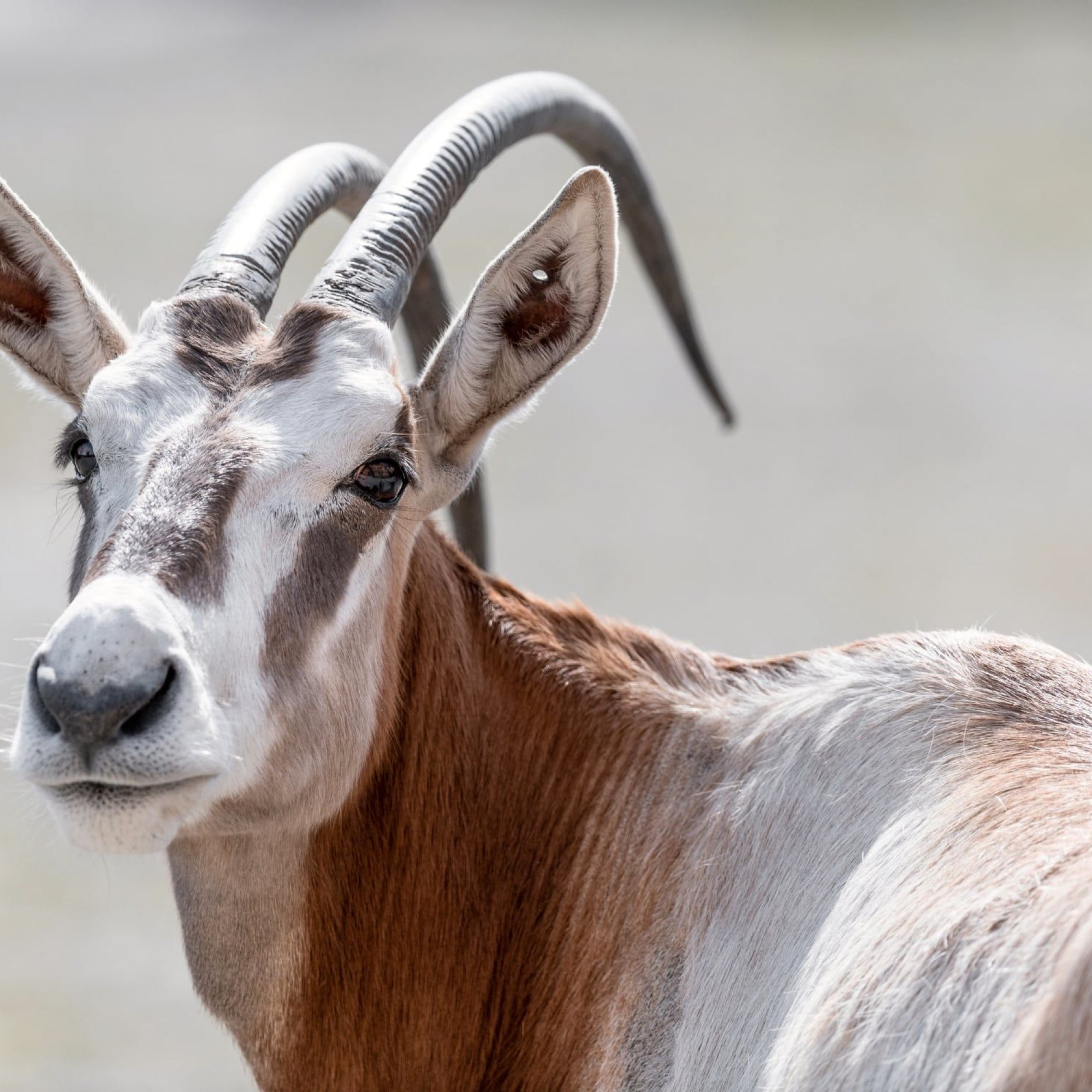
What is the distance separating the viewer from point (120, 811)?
3682mm

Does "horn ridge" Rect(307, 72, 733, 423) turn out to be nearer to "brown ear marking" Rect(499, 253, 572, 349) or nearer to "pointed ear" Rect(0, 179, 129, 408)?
"brown ear marking" Rect(499, 253, 572, 349)

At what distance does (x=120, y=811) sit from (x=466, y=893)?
131cm

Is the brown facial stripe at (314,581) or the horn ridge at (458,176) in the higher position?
the horn ridge at (458,176)

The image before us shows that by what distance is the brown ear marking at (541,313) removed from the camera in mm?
4652

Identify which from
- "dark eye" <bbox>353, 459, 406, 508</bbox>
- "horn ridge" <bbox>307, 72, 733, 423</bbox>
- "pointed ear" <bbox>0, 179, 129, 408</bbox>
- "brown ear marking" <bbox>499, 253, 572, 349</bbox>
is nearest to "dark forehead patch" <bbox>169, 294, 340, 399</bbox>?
"horn ridge" <bbox>307, 72, 733, 423</bbox>

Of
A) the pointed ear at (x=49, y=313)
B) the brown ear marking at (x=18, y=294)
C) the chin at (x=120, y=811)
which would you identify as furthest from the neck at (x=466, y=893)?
the brown ear marking at (x=18, y=294)

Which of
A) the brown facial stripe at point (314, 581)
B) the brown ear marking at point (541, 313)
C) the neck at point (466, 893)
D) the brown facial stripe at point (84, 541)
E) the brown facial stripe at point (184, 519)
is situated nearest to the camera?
the brown facial stripe at point (184, 519)

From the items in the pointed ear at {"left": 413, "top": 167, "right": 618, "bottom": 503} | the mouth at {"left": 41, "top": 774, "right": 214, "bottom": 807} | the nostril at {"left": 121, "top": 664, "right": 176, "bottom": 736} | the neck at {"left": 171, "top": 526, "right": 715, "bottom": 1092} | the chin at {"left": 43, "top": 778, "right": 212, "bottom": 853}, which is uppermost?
the pointed ear at {"left": 413, "top": 167, "right": 618, "bottom": 503}

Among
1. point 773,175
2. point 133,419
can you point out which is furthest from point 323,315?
point 773,175

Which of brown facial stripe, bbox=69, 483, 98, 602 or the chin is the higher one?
brown facial stripe, bbox=69, 483, 98, 602

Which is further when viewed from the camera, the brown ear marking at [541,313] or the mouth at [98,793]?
the brown ear marking at [541,313]

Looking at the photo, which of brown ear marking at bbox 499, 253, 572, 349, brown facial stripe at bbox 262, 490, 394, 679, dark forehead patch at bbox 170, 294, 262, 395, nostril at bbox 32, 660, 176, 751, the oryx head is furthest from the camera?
brown ear marking at bbox 499, 253, 572, 349

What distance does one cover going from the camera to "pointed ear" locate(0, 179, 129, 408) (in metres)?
4.73

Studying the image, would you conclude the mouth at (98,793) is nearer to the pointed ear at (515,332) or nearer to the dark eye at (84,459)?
the dark eye at (84,459)
